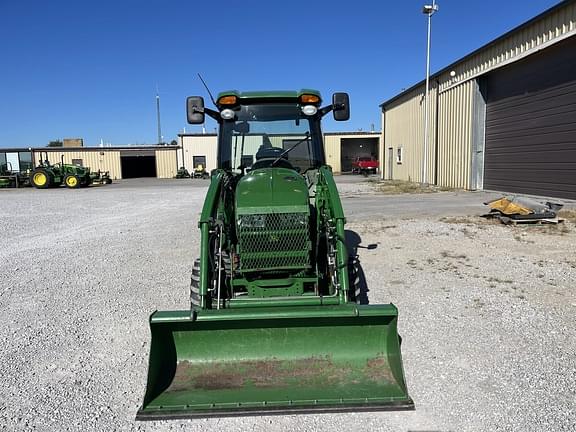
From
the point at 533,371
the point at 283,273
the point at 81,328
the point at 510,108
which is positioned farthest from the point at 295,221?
the point at 510,108

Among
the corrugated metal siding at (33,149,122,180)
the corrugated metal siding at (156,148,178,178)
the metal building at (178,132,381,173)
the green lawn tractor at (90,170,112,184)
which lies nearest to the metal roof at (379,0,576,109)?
the metal building at (178,132,381,173)

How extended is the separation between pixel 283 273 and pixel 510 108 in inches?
563

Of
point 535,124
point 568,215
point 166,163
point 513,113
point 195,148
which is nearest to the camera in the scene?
point 568,215

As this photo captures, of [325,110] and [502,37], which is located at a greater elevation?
[502,37]

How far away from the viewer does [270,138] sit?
5.32m

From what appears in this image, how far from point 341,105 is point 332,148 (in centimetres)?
4565

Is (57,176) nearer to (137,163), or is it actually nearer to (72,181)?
(72,181)

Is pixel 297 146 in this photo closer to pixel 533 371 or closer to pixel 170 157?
pixel 533 371

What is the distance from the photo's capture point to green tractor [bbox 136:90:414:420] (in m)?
2.96

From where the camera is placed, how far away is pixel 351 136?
164 feet

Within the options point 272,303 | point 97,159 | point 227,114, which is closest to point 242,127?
point 227,114

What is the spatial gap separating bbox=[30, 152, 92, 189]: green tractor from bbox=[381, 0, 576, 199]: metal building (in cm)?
2340

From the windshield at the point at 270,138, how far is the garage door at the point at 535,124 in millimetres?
10597

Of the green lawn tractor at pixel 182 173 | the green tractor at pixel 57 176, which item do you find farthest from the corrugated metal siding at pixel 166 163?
the green tractor at pixel 57 176
